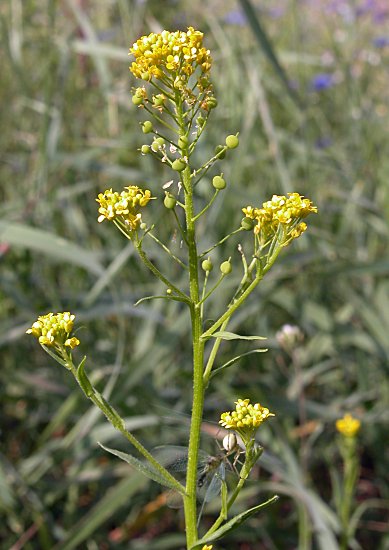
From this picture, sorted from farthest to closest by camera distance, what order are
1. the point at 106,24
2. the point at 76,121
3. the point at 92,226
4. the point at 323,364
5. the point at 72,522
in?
the point at 106,24
the point at 76,121
the point at 92,226
the point at 323,364
the point at 72,522

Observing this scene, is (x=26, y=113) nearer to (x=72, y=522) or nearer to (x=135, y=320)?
(x=135, y=320)

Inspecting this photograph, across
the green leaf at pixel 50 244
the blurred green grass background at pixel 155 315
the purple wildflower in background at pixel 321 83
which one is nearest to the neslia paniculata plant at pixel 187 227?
the blurred green grass background at pixel 155 315

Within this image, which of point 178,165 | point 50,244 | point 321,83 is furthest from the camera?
point 321,83

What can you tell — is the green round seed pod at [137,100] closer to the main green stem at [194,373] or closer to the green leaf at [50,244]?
the main green stem at [194,373]

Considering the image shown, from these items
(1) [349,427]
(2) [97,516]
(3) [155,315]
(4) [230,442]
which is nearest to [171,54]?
(4) [230,442]

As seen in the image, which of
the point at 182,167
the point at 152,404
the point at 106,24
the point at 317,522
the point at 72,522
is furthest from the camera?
the point at 106,24

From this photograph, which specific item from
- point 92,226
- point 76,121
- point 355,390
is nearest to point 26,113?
point 76,121

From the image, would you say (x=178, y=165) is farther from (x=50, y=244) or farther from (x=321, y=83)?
(x=321, y=83)
